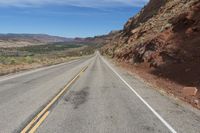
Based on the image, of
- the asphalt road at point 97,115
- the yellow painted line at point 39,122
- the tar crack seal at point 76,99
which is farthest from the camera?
the tar crack seal at point 76,99

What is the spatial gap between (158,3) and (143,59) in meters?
41.9

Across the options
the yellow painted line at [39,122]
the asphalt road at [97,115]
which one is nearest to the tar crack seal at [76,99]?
the asphalt road at [97,115]

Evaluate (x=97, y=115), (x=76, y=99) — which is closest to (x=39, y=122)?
(x=97, y=115)

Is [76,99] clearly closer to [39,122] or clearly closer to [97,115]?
[97,115]

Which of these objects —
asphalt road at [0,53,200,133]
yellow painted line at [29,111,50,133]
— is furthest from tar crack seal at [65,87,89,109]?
yellow painted line at [29,111,50,133]

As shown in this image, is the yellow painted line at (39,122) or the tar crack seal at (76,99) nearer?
the yellow painted line at (39,122)

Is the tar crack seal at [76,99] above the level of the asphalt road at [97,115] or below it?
below

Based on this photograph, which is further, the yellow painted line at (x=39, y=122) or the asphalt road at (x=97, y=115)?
the asphalt road at (x=97, y=115)

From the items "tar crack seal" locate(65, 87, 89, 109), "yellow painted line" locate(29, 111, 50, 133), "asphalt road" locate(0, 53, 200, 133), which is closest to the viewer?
"yellow painted line" locate(29, 111, 50, 133)

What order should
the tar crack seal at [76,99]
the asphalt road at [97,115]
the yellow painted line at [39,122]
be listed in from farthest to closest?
the tar crack seal at [76,99], the asphalt road at [97,115], the yellow painted line at [39,122]

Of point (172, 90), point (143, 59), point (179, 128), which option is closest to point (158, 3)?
point (143, 59)

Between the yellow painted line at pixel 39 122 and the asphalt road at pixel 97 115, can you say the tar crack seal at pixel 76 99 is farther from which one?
the yellow painted line at pixel 39 122

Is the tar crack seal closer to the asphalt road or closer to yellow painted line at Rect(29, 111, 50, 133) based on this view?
the asphalt road

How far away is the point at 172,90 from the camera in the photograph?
18234mm
